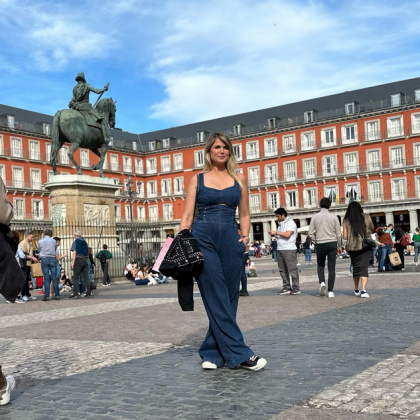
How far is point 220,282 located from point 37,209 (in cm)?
5988

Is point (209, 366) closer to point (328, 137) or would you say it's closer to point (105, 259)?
point (105, 259)

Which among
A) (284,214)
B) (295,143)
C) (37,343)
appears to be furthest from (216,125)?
(37,343)

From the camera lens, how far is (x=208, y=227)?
15.0 ft

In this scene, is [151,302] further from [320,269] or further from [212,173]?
[212,173]

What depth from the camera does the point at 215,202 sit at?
4637 mm

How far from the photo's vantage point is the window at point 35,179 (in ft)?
200

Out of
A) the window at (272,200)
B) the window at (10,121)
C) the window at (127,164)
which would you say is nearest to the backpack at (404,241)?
the window at (272,200)

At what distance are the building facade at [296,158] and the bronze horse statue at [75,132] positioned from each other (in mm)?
40916

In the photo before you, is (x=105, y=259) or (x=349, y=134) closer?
(x=105, y=259)

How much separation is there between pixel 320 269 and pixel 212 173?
6.35m

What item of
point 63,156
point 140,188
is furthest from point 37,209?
point 140,188

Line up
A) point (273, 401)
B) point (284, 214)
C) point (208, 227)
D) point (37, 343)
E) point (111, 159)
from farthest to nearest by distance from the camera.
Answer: point (111, 159), point (284, 214), point (37, 343), point (208, 227), point (273, 401)

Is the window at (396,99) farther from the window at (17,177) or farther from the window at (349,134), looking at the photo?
the window at (17,177)

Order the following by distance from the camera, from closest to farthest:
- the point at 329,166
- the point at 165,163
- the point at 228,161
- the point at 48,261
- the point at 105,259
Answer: the point at 228,161 < the point at 48,261 < the point at 105,259 < the point at 329,166 < the point at 165,163
